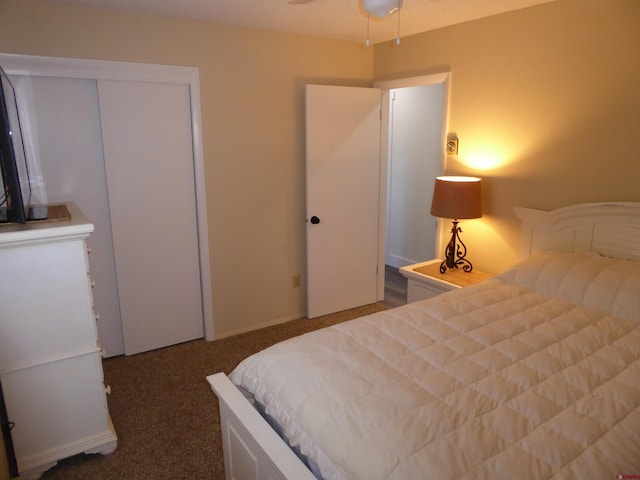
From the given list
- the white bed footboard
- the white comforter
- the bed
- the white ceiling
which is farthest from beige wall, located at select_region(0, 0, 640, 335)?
the white bed footboard

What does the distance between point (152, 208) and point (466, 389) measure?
2.45 meters

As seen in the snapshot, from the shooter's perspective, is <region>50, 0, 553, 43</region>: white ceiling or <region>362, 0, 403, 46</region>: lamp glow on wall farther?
<region>50, 0, 553, 43</region>: white ceiling

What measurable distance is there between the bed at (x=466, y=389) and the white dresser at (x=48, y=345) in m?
0.76

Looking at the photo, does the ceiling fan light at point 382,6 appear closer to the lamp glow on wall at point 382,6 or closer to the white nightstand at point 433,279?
the lamp glow on wall at point 382,6

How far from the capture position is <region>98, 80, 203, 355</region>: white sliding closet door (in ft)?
9.57

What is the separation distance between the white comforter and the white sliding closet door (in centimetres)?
168

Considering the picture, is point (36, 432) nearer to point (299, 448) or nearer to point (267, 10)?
point (299, 448)

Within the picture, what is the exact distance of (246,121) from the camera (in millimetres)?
3281

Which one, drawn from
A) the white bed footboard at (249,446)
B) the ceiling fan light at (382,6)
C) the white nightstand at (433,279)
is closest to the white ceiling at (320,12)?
the ceiling fan light at (382,6)

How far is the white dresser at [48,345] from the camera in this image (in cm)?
186

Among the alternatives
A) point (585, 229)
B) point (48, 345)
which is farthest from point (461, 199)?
point (48, 345)

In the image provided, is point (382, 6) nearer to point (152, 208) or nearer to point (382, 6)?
point (382, 6)

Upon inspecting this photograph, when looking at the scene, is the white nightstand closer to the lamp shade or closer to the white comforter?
the lamp shade

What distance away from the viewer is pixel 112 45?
2744 millimetres
